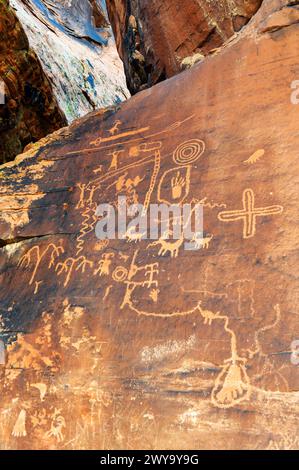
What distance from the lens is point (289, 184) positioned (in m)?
2.98

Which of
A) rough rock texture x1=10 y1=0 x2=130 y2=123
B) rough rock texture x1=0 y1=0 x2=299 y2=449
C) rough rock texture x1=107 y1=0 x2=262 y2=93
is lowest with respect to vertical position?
rough rock texture x1=0 y1=0 x2=299 y2=449

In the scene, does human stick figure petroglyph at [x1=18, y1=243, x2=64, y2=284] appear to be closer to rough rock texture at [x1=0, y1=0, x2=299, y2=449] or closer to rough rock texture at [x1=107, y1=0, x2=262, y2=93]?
rough rock texture at [x1=0, y1=0, x2=299, y2=449]

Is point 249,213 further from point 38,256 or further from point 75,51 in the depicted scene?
point 75,51

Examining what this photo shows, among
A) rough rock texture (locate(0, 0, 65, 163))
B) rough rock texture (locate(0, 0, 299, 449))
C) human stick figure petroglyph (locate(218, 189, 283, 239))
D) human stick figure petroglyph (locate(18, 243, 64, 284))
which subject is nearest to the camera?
rough rock texture (locate(0, 0, 299, 449))

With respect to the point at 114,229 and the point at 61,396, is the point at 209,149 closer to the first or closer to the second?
the point at 114,229

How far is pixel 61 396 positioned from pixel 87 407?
20 cm

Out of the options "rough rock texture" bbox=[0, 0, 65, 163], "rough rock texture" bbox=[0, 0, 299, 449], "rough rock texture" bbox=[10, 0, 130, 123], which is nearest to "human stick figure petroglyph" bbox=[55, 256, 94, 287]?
"rough rock texture" bbox=[0, 0, 299, 449]

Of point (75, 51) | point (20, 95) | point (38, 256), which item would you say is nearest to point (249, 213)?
point (38, 256)

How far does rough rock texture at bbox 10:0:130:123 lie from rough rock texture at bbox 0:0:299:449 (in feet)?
13.6

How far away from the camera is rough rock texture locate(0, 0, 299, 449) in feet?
8.40

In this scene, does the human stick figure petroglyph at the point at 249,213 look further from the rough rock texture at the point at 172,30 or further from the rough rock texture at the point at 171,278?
the rough rock texture at the point at 172,30

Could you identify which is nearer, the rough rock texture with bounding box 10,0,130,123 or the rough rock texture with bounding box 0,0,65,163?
the rough rock texture with bounding box 0,0,65,163

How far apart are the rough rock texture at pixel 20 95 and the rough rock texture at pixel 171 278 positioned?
9.62ft

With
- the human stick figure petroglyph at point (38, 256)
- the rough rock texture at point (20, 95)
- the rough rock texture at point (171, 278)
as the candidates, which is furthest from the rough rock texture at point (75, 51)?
the human stick figure petroglyph at point (38, 256)
